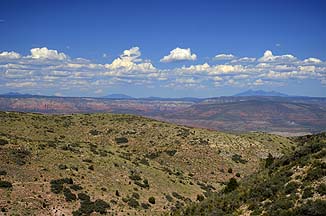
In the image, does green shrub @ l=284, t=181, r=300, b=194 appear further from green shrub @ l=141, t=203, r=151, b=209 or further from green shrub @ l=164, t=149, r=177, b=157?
green shrub @ l=164, t=149, r=177, b=157

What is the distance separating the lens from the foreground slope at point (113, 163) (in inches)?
1849

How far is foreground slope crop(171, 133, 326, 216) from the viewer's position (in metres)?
23.8

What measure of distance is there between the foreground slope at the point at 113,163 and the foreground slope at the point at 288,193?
19.6 m

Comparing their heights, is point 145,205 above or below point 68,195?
below

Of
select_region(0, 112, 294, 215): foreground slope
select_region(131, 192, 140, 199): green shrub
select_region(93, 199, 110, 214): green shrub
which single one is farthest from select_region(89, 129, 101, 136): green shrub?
select_region(93, 199, 110, 214): green shrub

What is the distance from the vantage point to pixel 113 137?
9694 cm

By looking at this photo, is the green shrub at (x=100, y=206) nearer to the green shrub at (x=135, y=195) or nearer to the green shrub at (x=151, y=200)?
the green shrub at (x=135, y=195)

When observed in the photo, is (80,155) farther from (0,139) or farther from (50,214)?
(50,214)

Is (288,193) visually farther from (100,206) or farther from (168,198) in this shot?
(168,198)

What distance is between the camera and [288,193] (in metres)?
26.2

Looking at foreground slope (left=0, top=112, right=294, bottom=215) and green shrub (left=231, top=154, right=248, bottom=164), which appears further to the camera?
green shrub (left=231, top=154, right=248, bottom=164)

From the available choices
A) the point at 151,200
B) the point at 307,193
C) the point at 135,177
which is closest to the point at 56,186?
the point at 151,200

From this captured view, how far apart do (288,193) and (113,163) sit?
41689mm

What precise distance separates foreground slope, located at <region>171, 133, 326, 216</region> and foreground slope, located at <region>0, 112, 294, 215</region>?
64.4 ft
